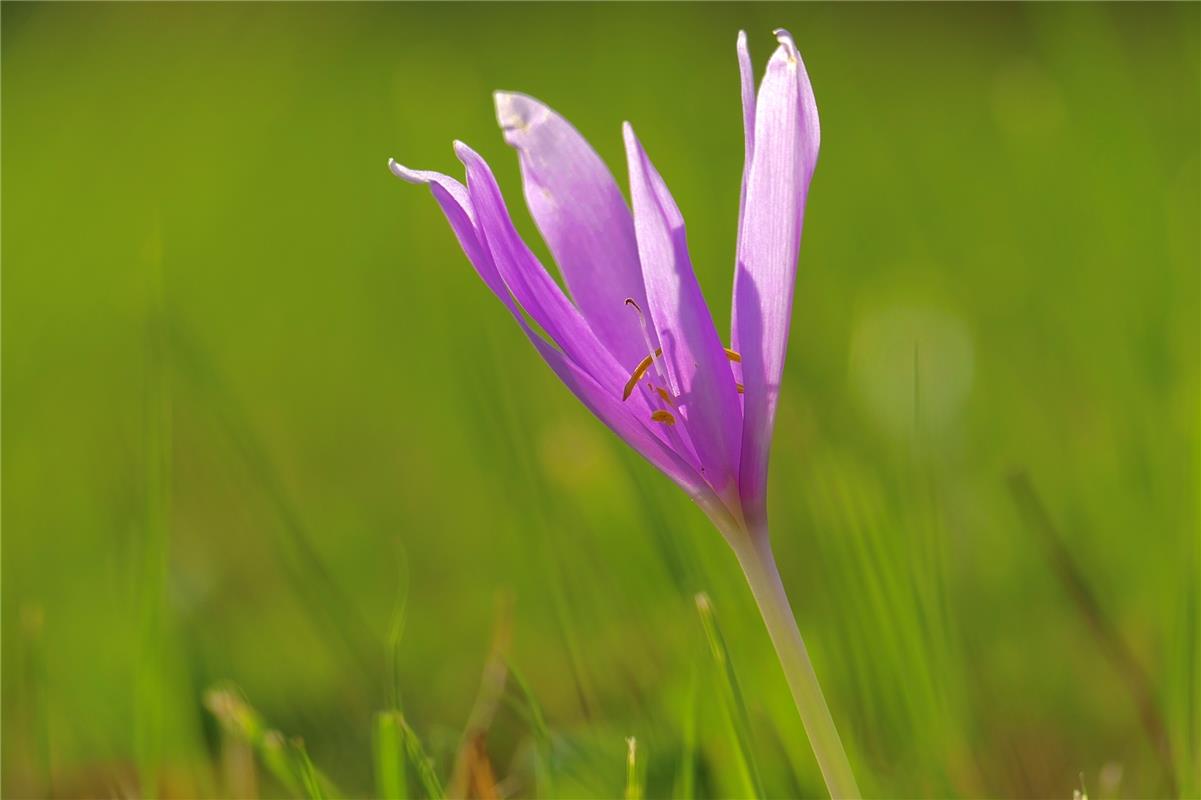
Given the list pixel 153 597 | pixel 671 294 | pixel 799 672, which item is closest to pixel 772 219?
pixel 671 294

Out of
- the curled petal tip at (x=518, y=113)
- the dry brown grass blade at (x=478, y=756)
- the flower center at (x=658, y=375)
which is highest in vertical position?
the curled petal tip at (x=518, y=113)

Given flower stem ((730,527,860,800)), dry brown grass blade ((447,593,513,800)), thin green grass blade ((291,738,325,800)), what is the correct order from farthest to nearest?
dry brown grass blade ((447,593,513,800)) < thin green grass blade ((291,738,325,800)) < flower stem ((730,527,860,800))

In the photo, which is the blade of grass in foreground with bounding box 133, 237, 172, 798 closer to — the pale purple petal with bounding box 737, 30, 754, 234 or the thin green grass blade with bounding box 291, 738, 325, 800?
the thin green grass blade with bounding box 291, 738, 325, 800

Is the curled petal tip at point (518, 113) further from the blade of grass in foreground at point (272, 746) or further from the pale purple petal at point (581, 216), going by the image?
the blade of grass in foreground at point (272, 746)

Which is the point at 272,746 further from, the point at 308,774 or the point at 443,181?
the point at 443,181

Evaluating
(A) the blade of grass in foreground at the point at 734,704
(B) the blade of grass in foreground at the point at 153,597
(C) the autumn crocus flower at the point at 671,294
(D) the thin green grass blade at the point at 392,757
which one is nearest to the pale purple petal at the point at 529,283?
(C) the autumn crocus flower at the point at 671,294

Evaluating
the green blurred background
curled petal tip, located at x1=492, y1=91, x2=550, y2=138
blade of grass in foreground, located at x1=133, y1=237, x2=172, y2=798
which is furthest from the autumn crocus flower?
blade of grass in foreground, located at x1=133, y1=237, x2=172, y2=798
